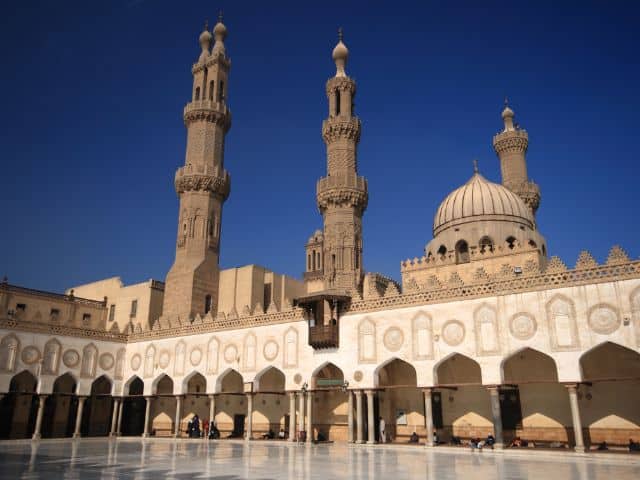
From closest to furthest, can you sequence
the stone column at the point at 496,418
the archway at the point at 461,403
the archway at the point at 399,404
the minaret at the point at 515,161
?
1. the stone column at the point at 496,418
2. the archway at the point at 461,403
3. the archway at the point at 399,404
4. the minaret at the point at 515,161

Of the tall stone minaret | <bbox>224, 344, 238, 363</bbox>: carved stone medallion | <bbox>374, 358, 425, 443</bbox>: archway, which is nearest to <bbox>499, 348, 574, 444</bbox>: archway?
<bbox>374, 358, 425, 443</bbox>: archway

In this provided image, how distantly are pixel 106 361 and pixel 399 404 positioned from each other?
56.6 feet

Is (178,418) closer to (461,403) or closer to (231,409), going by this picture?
(231,409)

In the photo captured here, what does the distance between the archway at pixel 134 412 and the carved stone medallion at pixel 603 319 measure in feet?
85.5

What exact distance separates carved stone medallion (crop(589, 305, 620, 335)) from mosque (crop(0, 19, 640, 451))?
0.15 ft

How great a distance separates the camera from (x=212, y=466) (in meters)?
13.9

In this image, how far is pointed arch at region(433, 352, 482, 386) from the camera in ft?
74.5

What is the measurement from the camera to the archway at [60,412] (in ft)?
105

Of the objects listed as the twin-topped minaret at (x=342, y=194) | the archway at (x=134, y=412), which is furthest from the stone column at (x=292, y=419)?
the archway at (x=134, y=412)

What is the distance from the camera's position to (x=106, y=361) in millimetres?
31422

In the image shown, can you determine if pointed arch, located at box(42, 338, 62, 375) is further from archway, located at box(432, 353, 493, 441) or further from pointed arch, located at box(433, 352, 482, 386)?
pointed arch, located at box(433, 352, 482, 386)

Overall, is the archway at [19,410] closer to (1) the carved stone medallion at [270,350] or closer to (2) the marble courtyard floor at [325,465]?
(1) the carved stone medallion at [270,350]

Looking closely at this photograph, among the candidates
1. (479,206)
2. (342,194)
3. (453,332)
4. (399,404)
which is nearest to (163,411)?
(399,404)

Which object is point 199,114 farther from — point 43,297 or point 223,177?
point 43,297
